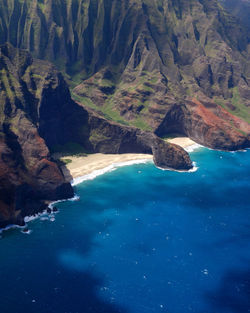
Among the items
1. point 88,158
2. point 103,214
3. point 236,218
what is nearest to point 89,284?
point 103,214

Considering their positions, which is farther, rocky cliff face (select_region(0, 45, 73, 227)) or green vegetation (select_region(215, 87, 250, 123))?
green vegetation (select_region(215, 87, 250, 123))

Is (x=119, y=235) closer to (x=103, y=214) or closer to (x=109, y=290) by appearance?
(x=103, y=214)

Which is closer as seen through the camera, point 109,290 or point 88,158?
point 109,290

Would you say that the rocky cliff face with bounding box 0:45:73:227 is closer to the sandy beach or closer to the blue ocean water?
the blue ocean water

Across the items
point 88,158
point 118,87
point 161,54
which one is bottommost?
point 88,158

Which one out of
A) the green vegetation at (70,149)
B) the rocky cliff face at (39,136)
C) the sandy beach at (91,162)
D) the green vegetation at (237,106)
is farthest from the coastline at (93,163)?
the green vegetation at (237,106)

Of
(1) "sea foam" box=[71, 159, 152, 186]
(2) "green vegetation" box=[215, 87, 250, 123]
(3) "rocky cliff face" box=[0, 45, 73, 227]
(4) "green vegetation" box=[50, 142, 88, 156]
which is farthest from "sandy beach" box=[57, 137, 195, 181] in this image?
(2) "green vegetation" box=[215, 87, 250, 123]
